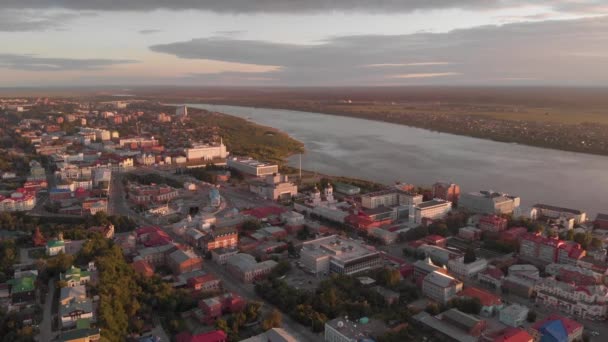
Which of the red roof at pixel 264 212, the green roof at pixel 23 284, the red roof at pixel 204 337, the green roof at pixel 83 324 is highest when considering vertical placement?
the green roof at pixel 83 324

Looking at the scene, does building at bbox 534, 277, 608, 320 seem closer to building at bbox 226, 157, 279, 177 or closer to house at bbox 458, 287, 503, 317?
house at bbox 458, 287, 503, 317

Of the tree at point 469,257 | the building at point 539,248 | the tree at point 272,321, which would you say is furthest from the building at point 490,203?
the tree at point 272,321

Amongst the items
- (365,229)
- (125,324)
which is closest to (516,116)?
(365,229)

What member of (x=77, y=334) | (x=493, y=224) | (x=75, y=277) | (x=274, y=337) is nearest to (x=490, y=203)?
(x=493, y=224)

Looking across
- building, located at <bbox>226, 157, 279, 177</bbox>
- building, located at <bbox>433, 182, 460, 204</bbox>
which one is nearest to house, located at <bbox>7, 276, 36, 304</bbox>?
building, located at <bbox>226, 157, 279, 177</bbox>

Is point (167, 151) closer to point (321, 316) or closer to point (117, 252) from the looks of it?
point (117, 252)

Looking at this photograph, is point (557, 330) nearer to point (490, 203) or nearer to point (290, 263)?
point (290, 263)

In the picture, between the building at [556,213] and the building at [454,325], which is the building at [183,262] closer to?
the building at [454,325]
